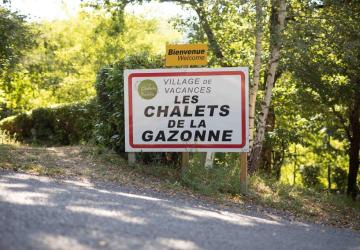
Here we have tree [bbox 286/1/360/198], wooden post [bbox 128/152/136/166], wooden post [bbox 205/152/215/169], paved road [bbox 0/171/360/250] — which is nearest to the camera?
paved road [bbox 0/171/360/250]

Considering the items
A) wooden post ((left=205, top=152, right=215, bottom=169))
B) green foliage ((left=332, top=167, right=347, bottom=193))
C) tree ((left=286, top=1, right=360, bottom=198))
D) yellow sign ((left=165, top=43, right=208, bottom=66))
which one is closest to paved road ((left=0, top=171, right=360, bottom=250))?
wooden post ((left=205, top=152, right=215, bottom=169))

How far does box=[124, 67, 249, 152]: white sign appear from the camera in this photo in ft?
33.5

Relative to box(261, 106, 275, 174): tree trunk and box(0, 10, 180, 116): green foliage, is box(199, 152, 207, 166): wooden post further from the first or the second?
box(0, 10, 180, 116): green foliage

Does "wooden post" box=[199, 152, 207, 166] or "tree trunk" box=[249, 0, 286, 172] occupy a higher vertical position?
"tree trunk" box=[249, 0, 286, 172]

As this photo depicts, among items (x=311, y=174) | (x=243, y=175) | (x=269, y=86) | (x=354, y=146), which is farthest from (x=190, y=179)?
(x=311, y=174)

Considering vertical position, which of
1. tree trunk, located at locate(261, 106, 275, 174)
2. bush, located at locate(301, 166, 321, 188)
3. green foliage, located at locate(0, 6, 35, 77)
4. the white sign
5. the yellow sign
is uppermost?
green foliage, located at locate(0, 6, 35, 77)

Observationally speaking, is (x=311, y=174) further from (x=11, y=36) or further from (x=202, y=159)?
A: (x=202, y=159)

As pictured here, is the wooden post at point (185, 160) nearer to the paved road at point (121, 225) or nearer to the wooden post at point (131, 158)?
the wooden post at point (131, 158)

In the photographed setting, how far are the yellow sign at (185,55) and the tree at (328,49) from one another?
286cm

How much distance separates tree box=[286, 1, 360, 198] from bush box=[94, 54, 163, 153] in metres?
3.40

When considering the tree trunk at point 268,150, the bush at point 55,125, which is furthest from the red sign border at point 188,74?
the tree trunk at point 268,150

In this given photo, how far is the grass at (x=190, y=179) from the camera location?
9.54 meters

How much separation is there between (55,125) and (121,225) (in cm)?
1174

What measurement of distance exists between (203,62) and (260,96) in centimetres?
691
